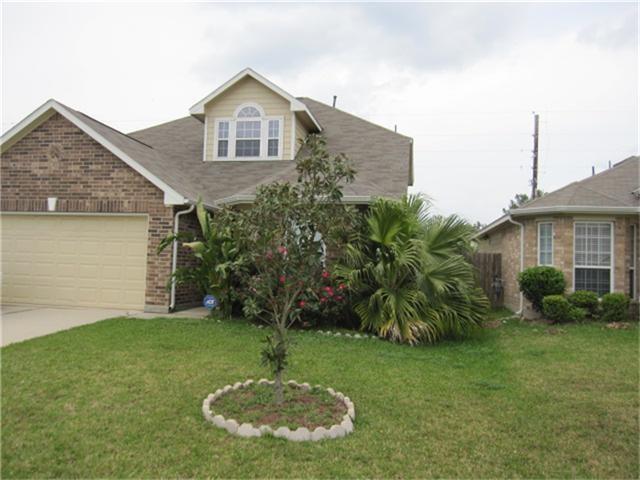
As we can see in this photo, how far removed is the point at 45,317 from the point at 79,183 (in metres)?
3.45

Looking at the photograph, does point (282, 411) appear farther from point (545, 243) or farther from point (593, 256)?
point (593, 256)

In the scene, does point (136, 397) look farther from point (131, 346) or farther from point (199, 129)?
point (199, 129)

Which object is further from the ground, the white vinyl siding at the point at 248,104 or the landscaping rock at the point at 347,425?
the white vinyl siding at the point at 248,104

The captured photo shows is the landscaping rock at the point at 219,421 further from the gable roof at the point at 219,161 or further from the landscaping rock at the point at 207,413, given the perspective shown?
the gable roof at the point at 219,161

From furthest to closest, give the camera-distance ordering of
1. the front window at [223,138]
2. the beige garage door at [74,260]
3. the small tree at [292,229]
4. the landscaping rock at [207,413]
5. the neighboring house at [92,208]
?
the front window at [223,138] → the beige garage door at [74,260] → the neighboring house at [92,208] → the small tree at [292,229] → the landscaping rock at [207,413]

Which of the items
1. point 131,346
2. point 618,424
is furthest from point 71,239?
point 618,424

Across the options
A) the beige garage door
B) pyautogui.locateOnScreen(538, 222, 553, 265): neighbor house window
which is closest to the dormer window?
the beige garage door

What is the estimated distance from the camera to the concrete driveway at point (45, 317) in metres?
7.64

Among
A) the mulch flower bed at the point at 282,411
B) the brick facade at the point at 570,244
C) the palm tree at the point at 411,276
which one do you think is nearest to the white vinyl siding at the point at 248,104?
the palm tree at the point at 411,276

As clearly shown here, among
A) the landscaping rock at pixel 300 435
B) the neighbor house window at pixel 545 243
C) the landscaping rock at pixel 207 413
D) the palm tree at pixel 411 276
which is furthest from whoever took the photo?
the neighbor house window at pixel 545 243

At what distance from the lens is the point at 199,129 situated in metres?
16.9

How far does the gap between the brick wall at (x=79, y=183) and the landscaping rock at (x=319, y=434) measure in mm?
7059

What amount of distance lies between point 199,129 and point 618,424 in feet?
51.9

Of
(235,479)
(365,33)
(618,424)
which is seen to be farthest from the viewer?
(365,33)
